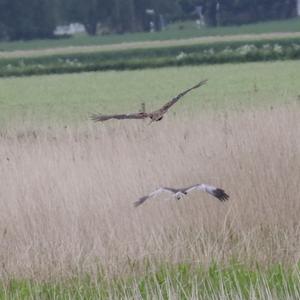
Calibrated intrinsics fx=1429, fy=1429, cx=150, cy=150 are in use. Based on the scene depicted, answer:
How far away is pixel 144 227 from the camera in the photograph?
11008 millimetres

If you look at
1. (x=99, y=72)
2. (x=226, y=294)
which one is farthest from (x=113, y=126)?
(x=99, y=72)

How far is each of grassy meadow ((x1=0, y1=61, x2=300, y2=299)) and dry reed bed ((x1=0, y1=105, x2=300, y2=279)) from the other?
0.04 ft

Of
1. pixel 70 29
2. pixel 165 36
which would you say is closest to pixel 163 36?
pixel 165 36

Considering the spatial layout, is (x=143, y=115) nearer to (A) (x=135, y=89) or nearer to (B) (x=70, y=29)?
(A) (x=135, y=89)

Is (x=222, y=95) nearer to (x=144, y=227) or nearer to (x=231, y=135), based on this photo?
(x=231, y=135)

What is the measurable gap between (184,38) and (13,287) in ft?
184

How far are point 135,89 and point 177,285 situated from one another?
2173cm

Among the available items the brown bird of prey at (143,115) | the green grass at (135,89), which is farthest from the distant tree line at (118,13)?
the brown bird of prey at (143,115)

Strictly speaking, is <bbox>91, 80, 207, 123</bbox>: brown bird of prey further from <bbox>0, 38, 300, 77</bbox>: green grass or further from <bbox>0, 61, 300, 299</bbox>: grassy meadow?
<bbox>0, 38, 300, 77</bbox>: green grass

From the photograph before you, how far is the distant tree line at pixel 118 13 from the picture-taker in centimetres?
7219

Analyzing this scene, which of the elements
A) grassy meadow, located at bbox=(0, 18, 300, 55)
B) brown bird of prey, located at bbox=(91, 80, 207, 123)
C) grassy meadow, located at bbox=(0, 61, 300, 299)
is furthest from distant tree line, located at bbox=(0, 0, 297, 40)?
brown bird of prey, located at bbox=(91, 80, 207, 123)

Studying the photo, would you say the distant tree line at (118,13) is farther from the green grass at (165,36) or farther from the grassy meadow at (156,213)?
the grassy meadow at (156,213)

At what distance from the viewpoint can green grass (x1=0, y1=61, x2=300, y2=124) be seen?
24938 mm

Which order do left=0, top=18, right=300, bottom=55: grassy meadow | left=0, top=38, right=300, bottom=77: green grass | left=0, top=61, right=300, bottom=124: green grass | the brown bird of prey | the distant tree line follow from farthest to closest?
1. the distant tree line
2. left=0, top=18, right=300, bottom=55: grassy meadow
3. left=0, top=38, right=300, bottom=77: green grass
4. left=0, top=61, right=300, bottom=124: green grass
5. the brown bird of prey
